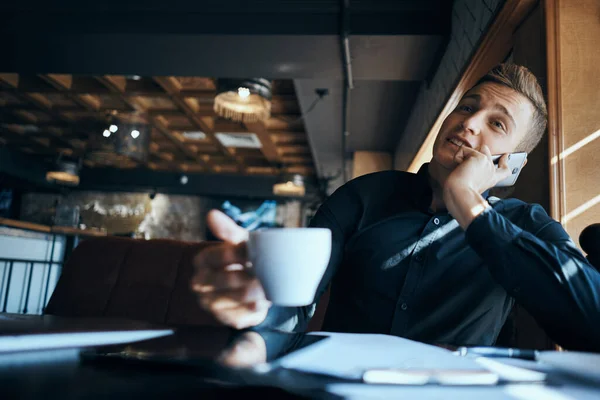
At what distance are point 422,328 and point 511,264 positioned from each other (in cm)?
32

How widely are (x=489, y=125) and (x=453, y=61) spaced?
2.21 meters

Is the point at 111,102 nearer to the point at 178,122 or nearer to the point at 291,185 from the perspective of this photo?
the point at 178,122

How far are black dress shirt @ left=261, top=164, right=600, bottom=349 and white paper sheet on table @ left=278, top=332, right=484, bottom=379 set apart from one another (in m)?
0.32

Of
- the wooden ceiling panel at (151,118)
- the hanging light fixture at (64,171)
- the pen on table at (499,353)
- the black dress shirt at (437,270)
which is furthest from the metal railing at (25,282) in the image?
the pen on table at (499,353)

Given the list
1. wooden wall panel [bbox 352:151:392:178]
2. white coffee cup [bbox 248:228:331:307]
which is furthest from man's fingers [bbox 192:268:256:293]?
wooden wall panel [bbox 352:151:392:178]

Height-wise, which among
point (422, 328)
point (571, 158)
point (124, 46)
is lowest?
point (422, 328)

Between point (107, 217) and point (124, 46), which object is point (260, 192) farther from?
point (124, 46)

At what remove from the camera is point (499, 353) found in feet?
1.84

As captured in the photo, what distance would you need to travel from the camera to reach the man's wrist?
884mm

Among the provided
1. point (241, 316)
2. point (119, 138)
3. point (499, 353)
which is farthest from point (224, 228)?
point (119, 138)

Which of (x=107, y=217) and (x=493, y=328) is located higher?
(x=107, y=217)

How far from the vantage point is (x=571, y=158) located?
Result: 1568 millimetres

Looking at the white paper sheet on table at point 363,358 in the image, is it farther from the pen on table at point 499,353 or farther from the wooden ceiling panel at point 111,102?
the wooden ceiling panel at point 111,102

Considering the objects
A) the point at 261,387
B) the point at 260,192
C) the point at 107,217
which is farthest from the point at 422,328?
the point at 260,192
